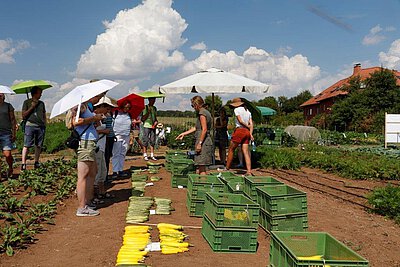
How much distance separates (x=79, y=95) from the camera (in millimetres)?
6133

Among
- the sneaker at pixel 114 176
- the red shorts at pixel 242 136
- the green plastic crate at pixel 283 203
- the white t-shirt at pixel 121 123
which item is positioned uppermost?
the white t-shirt at pixel 121 123

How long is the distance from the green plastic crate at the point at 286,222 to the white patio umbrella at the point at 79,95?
293 cm

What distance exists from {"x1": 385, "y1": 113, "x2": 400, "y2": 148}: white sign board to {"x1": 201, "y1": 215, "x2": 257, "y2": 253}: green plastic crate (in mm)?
20028

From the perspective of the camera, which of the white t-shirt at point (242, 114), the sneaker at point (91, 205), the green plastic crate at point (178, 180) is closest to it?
the sneaker at point (91, 205)

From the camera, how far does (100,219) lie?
6.46 metres

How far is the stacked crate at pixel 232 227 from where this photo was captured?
5.05 m

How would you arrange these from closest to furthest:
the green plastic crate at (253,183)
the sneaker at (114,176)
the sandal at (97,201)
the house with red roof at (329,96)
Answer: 1. the green plastic crate at (253,183)
2. the sandal at (97,201)
3. the sneaker at (114,176)
4. the house with red roof at (329,96)

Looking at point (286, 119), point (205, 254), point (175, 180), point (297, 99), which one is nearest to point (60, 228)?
point (205, 254)

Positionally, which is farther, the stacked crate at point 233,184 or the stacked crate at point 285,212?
the stacked crate at point 233,184

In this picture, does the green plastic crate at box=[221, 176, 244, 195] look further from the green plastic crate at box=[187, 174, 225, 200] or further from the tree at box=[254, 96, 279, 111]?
the tree at box=[254, 96, 279, 111]

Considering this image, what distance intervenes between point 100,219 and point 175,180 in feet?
9.42

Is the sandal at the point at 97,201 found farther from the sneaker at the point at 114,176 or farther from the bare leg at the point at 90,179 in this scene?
the sneaker at the point at 114,176

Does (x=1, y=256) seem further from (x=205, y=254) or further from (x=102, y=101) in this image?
(x=102, y=101)

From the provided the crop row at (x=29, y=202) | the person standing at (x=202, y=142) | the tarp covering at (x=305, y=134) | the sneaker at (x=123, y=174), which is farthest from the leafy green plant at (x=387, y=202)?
the tarp covering at (x=305, y=134)
